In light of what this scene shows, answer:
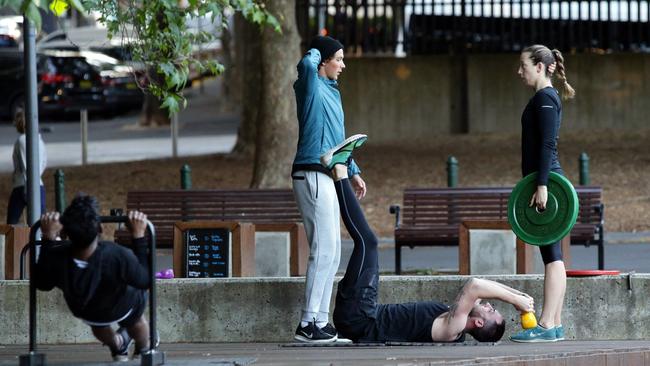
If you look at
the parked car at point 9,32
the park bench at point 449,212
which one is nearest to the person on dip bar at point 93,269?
the park bench at point 449,212

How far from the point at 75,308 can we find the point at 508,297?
265cm

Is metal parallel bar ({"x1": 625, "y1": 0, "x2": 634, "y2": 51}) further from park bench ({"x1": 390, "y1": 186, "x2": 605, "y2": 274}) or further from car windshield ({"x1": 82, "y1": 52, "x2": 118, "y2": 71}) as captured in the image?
car windshield ({"x1": 82, "y1": 52, "x2": 118, "y2": 71})

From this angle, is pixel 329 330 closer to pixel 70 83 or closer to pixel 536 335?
pixel 536 335

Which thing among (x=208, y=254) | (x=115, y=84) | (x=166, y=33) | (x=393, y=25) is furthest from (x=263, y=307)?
(x=115, y=84)

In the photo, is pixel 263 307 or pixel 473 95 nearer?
pixel 263 307

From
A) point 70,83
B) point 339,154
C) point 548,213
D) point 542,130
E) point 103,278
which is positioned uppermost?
point 70,83

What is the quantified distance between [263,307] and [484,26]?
57.5 ft

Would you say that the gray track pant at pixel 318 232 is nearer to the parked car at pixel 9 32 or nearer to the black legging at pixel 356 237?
the black legging at pixel 356 237

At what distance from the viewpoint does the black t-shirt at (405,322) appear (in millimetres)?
9414

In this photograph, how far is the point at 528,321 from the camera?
950 cm

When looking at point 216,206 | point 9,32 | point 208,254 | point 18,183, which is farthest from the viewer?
point 9,32

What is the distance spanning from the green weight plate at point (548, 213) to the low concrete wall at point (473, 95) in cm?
1713

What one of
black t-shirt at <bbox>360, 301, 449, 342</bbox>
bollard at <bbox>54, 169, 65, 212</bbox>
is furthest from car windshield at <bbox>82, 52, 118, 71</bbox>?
black t-shirt at <bbox>360, 301, 449, 342</bbox>

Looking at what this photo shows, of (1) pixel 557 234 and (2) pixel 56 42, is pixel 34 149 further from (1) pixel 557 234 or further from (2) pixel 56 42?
(2) pixel 56 42
